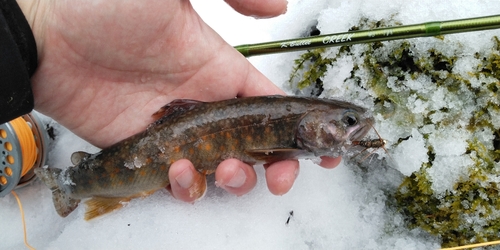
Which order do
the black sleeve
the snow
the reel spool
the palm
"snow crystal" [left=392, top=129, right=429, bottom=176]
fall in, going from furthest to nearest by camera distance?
1. the reel spool
2. the snow
3. "snow crystal" [left=392, top=129, right=429, bottom=176]
4. the palm
5. the black sleeve

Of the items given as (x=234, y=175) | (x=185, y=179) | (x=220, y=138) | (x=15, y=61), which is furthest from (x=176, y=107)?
(x=15, y=61)

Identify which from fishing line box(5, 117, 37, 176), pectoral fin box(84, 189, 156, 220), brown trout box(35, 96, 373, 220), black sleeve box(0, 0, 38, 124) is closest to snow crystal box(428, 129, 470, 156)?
brown trout box(35, 96, 373, 220)

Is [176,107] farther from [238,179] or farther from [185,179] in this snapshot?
[238,179]

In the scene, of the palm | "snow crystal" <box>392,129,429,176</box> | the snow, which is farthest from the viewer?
the snow

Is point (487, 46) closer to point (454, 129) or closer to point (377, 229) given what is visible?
point (454, 129)

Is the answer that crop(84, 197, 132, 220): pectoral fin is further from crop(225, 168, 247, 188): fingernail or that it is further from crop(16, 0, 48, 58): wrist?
crop(16, 0, 48, 58): wrist

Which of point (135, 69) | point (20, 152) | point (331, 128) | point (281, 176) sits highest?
point (331, 128)

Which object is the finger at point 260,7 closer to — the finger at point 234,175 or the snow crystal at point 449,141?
the finger at point 234,175

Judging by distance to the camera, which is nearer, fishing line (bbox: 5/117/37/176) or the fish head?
the fish head

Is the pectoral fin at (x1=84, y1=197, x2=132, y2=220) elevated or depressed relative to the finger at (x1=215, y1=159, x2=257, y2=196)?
depressed
